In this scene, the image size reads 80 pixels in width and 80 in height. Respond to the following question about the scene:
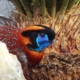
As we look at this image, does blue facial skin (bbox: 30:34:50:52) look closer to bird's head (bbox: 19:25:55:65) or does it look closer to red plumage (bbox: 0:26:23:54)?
bird's head (bbox: 19:25:55:65)

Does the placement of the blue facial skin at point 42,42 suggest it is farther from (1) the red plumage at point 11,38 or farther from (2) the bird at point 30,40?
(1) the red plumage at point 11,38

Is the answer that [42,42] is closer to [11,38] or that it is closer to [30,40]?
[30,40]

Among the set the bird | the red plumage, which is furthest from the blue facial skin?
the red plumage

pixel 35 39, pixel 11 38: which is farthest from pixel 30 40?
pixel 11 38

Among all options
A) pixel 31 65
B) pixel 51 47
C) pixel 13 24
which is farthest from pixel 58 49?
pixel 13 24

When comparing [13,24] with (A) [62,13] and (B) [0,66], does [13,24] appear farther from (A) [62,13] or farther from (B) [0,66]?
(B) [0,66]

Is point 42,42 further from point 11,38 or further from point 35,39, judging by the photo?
point 11,38
